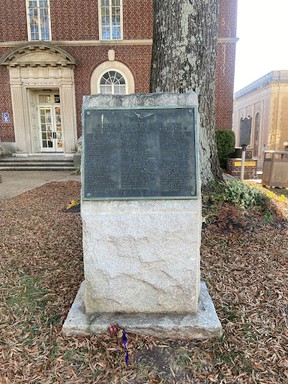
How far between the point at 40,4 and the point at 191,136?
1622 cm

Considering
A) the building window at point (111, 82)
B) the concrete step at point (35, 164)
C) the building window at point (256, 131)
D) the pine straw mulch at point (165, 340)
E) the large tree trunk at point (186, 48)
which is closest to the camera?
the pine straw mulch at point (165, 340)

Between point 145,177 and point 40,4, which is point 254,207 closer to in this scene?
point 145,177

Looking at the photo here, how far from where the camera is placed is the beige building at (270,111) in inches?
987

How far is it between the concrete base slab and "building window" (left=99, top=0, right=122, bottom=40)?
15423 mm

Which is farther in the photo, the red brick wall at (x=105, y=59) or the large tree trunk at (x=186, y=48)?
the red brick wall at (x=105, y=59)

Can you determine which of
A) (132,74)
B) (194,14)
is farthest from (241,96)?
(194,14)

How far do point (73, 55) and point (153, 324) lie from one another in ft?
50.8

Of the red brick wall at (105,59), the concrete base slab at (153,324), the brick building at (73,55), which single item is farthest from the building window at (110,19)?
the concrete base slab at (153,324)

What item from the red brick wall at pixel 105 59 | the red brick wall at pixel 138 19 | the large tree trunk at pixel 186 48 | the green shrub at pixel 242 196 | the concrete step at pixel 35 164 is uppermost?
the red brick wall at pixel 138 19

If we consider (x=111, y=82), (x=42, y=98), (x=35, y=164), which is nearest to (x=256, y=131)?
(x=111, y=82)

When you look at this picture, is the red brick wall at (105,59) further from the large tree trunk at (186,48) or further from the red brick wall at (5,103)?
the large tree trunk at (186,48)

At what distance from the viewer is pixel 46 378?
2066 mm

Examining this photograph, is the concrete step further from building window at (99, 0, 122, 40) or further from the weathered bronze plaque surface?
the weathered bronze plaque surface

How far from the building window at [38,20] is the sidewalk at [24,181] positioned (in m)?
7.26
